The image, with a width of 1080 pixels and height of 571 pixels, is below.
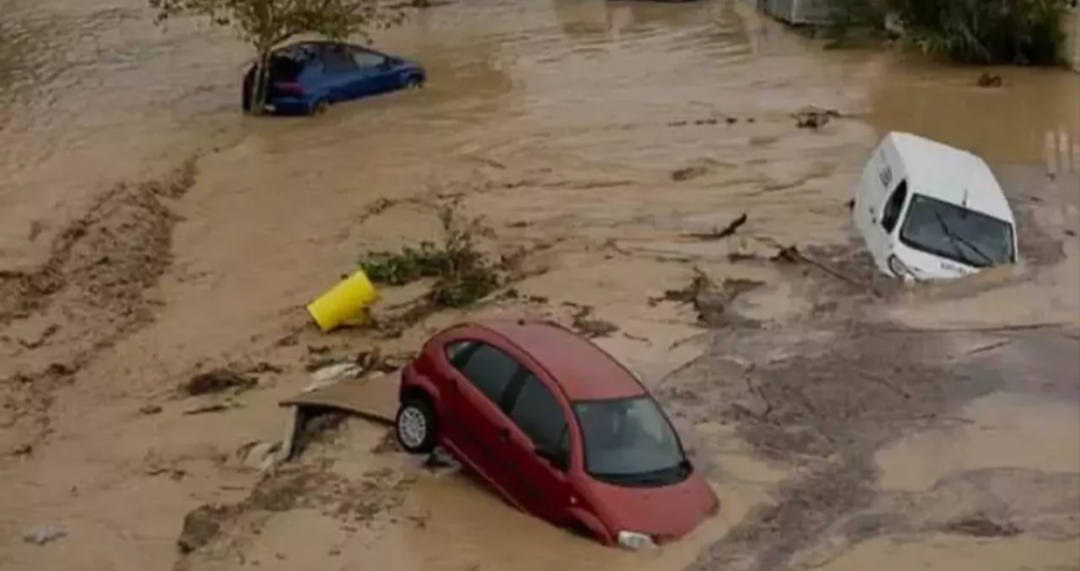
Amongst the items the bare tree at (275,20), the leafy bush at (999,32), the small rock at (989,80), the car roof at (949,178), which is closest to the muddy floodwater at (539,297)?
the small rock at (989,80)

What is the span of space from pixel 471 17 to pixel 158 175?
1501 cm

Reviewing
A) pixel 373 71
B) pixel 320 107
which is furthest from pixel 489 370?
pixel 373 71

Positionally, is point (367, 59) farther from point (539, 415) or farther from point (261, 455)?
point (539, 415)

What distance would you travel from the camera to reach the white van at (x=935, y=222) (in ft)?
63.9

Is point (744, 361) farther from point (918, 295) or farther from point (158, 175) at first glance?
point (158, 175)

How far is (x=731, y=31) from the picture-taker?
38.5 m

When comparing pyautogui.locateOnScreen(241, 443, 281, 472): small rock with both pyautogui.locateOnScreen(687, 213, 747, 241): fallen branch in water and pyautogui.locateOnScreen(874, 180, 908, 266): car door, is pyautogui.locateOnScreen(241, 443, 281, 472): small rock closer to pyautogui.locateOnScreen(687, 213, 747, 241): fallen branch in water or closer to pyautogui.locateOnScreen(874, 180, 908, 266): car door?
pyautogui.locateOnScreen(874, 180, 908, 266): car door

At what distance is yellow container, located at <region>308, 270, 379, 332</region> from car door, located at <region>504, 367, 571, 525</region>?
565cm

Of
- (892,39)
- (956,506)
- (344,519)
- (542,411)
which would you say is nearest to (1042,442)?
(956,506)

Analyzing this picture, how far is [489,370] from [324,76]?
1701 cm

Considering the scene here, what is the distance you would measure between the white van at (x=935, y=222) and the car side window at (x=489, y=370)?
22.3ft

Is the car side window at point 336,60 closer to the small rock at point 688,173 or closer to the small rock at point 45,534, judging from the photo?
the small rock at point 688,173

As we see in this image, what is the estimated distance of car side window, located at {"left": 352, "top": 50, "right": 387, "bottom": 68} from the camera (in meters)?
30.8

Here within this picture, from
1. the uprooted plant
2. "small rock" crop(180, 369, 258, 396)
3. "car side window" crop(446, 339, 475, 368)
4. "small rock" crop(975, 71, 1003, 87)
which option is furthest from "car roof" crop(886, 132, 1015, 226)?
"small rock" crop(975, 71, 1003, 87)
